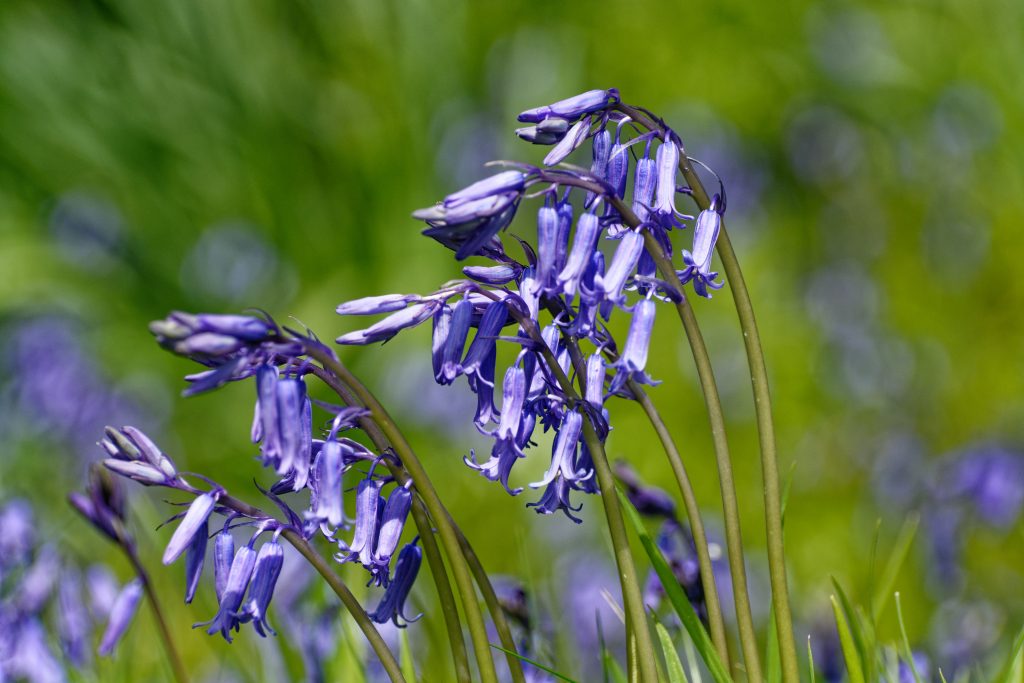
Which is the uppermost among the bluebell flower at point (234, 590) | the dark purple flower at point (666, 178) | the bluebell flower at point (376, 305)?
the dark purple flower at point (666, 178)

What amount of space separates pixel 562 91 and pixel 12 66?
456cm

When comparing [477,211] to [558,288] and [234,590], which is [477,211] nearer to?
[558,288]

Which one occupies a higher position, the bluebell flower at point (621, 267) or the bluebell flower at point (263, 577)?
the bluebell flower at point (621, 267)

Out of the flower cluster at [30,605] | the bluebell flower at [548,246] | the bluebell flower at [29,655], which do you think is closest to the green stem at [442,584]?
the bluebell flower at [548,246]

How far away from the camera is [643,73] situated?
28.7 feet

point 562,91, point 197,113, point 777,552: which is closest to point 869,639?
point 777,552

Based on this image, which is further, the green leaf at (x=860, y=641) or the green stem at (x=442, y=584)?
the green leaf at (x=860, y=641)

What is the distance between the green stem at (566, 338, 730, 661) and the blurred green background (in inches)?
160

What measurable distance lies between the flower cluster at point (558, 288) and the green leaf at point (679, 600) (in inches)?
4.6

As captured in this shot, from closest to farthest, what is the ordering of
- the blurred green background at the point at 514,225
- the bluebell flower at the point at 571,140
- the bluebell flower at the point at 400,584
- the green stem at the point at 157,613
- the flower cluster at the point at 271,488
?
the flower cluster at the point at 271,488 → the bluebell flower at the point at 571,140 → the bluebell flower at the point at 400,584 → the green stem at the point at 157,613 → the blurred green background at the point at 514,225

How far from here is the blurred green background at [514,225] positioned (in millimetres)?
7000

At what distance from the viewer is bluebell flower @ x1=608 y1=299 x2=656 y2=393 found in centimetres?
173

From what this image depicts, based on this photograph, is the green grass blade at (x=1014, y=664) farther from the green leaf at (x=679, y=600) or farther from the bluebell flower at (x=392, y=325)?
the bluebell flower at (x=392, y=325)

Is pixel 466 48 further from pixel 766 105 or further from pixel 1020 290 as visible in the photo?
pixel 1020 290
